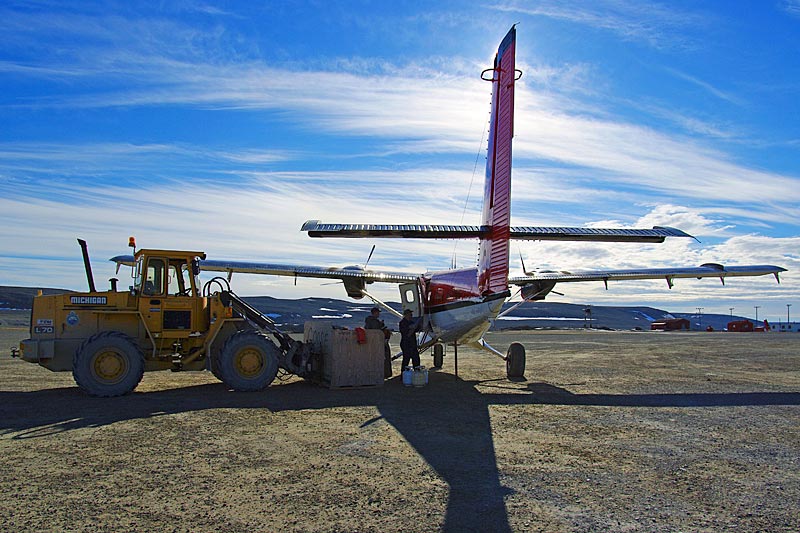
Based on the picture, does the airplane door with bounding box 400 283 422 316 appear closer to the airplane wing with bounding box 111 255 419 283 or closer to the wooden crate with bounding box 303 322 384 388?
the airplane wing with bounding box 111 255 419 283

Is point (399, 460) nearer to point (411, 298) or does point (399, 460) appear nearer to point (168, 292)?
point (168, 292)

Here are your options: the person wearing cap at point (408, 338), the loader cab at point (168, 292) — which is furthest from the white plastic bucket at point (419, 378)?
the loader cab at point (168, 292)

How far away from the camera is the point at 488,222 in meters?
14.6

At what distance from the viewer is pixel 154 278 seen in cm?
1270

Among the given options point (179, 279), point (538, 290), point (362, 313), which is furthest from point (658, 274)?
point (362, 313)

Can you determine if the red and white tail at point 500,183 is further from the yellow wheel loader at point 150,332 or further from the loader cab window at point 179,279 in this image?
the loader cab window at point 179,279

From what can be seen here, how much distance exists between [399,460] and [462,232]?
6078 millimetres

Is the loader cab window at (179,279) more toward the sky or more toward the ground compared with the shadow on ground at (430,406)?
more toward the sky

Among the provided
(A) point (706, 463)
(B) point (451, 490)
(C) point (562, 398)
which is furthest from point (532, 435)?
(C) point (562, 398)

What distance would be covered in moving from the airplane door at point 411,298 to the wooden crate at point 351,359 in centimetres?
462

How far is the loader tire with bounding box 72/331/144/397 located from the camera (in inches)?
456

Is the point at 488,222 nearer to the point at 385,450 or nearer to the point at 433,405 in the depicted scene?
the point at 433,405

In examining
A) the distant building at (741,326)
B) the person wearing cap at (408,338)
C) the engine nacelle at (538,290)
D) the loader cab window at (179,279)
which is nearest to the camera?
the loader cab window at (179,279)

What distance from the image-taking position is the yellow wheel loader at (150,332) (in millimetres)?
11758
